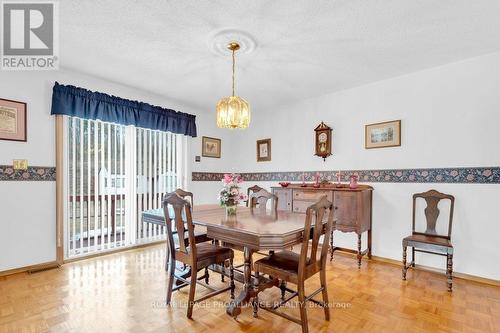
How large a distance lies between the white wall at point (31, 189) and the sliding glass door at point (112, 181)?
0.22 metres

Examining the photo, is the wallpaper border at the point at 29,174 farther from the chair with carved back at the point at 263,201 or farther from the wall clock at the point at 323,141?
the wall clock at the point at 323,141

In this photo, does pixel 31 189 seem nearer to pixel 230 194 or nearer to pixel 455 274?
pixel 230 194

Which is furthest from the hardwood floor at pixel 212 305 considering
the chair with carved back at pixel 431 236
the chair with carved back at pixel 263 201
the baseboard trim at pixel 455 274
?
the chair with carved back at pixel 263 201

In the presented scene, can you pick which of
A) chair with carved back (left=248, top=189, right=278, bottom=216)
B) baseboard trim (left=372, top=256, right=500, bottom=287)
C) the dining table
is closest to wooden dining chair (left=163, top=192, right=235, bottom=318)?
the dining table

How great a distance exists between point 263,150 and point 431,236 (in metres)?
3.02

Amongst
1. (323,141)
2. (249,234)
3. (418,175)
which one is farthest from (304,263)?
(323,141)

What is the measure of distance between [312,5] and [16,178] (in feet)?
11.8

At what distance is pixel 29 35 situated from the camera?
256cm

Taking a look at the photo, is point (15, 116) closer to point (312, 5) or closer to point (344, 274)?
point (312, 5)

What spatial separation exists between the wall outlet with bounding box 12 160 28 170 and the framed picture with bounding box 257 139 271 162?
354 cm

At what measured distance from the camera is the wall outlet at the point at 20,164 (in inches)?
121

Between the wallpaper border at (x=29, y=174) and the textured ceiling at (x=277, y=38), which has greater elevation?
the textured ceiling at (x=277, y=38)

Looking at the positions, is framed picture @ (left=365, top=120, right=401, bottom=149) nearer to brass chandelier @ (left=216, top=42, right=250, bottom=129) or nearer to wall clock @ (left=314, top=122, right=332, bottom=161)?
wall clock @ (left=314, top=122, right=332, bottom=161)

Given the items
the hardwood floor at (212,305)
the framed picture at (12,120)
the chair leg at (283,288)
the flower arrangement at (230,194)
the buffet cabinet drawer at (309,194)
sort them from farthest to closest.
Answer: the buffet cabinet drawer at (309,194)
the framed picture at (12,120)
the flower arrangement at (230,194)
the chair leg at (283,288)
the hardwood floor at (212,305)
